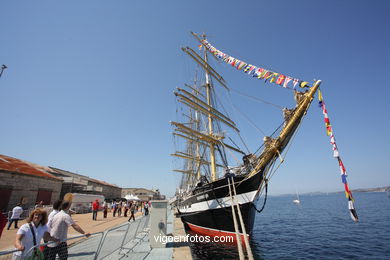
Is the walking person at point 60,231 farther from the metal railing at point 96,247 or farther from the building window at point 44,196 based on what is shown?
the building window at point 44,196

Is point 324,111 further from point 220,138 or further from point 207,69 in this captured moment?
point 207,69

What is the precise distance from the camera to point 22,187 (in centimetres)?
1608

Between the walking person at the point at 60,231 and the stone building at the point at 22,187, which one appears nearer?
the walking person at the point at 60,231

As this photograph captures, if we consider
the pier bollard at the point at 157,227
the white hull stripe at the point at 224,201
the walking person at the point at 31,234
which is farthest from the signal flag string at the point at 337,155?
the walking person at the point at 31,234

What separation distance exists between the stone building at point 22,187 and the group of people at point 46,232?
1396 centimetres

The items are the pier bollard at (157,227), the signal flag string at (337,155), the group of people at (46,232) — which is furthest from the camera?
the pier bollard at (157,227)

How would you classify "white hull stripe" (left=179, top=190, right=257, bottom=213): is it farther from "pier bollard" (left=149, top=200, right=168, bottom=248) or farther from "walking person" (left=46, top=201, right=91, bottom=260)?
"walking person" (left=46, top=201, right=91, bottom=260)

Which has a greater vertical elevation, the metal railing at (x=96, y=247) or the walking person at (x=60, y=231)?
the walking person at (x=60, y=231)

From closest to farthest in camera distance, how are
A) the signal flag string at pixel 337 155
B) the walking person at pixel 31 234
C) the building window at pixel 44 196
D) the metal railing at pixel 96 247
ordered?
the walking person at pixel 31 234 → the metal railing at pixel 96 247 → the signal flag string at pixel 337 155 → the building window at pixel 44 196

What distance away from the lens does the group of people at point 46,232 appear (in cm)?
288

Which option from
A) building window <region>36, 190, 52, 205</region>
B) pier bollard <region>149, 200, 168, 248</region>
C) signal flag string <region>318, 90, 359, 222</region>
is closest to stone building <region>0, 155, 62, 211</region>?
building window <region>36, 190, 52, 205</region>

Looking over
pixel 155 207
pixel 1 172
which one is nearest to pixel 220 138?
pixel 155 207

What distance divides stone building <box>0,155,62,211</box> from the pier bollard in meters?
12.8

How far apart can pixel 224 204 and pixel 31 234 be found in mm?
8747
